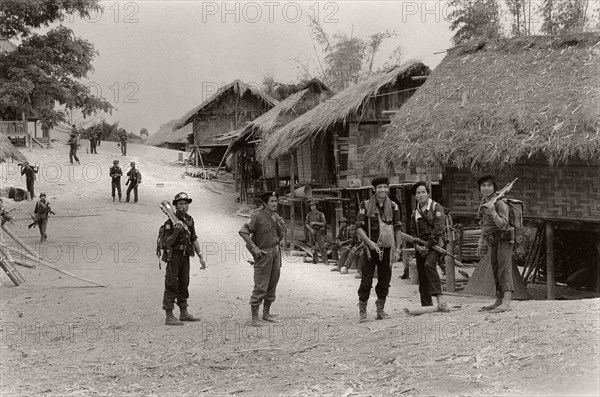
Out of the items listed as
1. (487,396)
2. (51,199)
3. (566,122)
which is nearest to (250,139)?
(51,199)

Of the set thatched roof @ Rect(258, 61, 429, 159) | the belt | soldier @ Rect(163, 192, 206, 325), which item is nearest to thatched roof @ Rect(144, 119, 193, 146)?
thatched roof @ Rect(258, 61, 429, 159)

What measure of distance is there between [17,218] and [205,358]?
45.8ft

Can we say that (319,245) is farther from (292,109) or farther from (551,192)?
(292,109)

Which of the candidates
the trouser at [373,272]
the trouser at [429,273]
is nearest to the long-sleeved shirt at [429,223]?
the trouser at [429,273]

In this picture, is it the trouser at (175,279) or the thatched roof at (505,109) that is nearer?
the trouser at (175,279)

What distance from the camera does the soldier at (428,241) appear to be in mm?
7547

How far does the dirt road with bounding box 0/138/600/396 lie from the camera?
5379 mm

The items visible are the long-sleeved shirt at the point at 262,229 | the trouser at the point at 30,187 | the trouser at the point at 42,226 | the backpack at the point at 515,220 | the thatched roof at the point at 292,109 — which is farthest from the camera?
the trouser at the point at 30,187

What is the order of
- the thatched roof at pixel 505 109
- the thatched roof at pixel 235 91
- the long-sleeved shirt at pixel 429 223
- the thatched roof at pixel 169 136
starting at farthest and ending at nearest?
the thatched roof at pixel 169 136, the thatched roof at pixel 235 91, the thatched roof at pixel 505 109, the long-sleeved shirt at pixel 429 223

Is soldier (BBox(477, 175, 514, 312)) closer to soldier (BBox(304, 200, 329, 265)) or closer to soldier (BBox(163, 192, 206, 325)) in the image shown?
soldier (BBox(163, 192, 206, 325))

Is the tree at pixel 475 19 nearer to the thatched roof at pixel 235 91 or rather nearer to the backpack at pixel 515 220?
the thatched roof at pixel 235 91

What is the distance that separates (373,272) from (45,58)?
62.4ft

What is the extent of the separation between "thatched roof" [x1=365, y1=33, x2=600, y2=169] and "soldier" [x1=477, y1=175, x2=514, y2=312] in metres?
3.03

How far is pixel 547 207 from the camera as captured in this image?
10.8 metres
